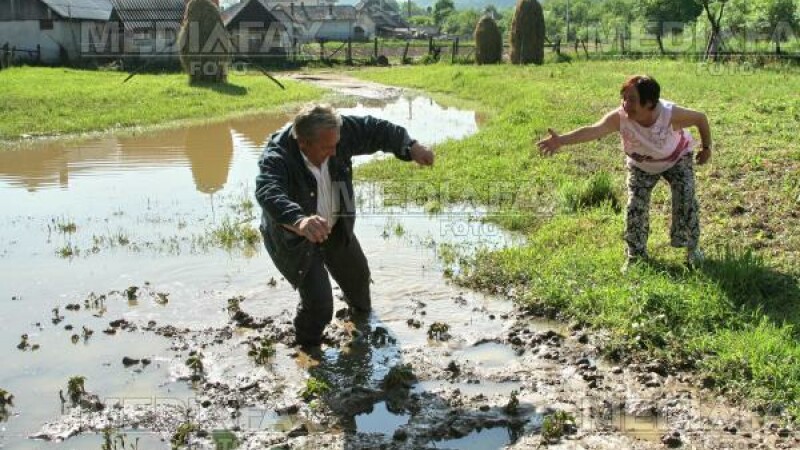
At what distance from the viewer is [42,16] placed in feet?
116

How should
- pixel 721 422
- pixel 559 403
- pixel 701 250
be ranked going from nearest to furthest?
pixel 721 422
pixel 559 403
pixel 701 250

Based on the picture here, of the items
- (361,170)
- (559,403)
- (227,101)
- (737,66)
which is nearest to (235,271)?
(559,403)

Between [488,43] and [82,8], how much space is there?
62.3 ft

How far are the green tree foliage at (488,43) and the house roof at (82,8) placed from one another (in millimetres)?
17954

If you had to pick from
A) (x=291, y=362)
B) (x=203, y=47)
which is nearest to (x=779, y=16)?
(x=203, y=47)

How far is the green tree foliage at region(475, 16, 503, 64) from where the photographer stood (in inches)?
1505

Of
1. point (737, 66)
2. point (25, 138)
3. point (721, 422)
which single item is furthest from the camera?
point (737, 66)

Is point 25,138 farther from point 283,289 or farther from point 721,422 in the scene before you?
point 721,422

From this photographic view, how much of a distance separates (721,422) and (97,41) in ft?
125

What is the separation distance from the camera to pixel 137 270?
25.1ft

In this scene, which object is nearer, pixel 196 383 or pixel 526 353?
pixel 196 383

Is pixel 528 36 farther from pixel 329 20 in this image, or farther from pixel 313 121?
pixel 329 20

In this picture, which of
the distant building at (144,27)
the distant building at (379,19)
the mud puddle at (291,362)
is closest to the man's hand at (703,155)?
the mud puddle at (291,362)

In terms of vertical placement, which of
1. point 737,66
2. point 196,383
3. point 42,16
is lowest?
point 196,383
